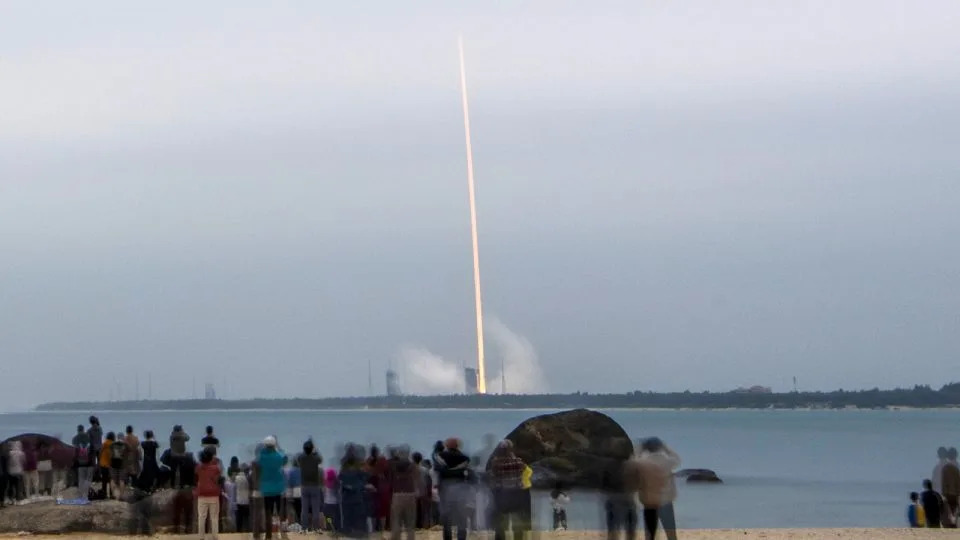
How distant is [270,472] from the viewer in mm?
18969

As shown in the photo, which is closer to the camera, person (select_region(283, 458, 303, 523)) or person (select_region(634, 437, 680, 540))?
person (select_region(634, 437, 680, 540))

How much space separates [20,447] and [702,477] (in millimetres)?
40036

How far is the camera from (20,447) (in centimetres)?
2595

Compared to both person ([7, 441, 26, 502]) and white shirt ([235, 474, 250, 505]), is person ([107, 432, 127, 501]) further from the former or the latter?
white shirt ([235, 474, 250, 505])

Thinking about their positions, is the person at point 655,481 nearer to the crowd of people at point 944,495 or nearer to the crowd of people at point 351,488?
the crowd of people at point 351,488

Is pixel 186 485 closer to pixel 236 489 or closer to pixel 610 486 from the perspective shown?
pixel 236 489

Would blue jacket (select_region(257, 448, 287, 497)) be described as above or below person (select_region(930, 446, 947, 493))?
above

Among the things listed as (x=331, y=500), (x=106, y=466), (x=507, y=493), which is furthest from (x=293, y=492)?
(x=507, y=493)

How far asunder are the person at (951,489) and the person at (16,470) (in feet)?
48.1

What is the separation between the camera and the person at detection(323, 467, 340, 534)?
2202 cm

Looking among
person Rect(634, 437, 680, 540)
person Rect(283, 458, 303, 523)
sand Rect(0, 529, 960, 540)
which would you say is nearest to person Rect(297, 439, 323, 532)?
person Rect(283, 458, 303, 523)

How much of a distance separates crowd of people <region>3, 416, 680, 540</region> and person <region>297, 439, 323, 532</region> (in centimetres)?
2

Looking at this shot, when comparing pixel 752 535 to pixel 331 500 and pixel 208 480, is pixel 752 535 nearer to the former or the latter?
pixel 331 500

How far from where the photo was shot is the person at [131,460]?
967 inches
